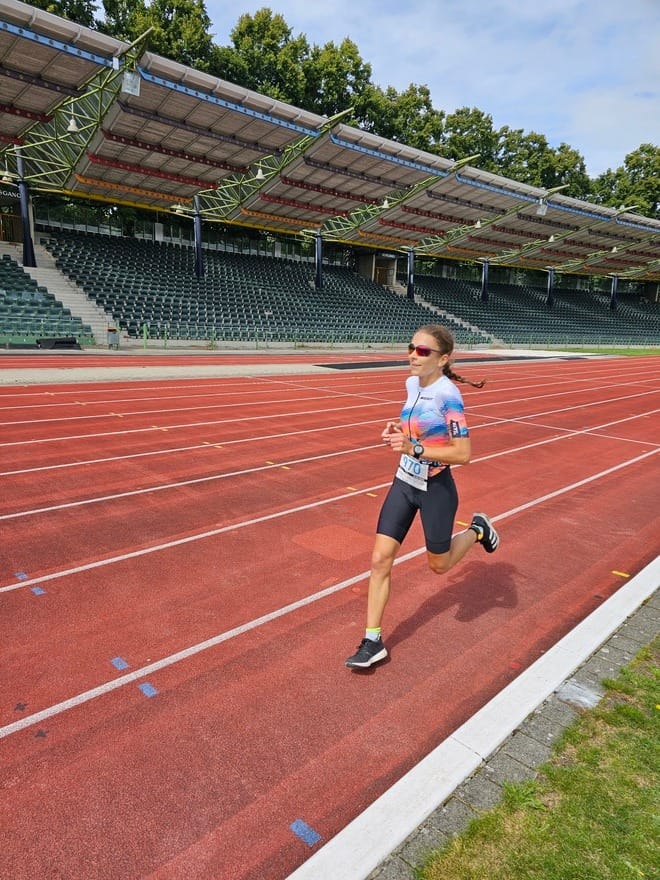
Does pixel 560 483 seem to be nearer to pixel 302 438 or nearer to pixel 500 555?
pixel 500 555

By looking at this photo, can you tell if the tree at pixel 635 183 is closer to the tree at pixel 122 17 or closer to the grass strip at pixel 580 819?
the tree at pixel 122 17

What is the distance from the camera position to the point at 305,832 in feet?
8.45

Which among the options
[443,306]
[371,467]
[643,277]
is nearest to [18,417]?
[371,467]

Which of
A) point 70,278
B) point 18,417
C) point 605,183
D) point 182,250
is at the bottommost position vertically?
point 18,417

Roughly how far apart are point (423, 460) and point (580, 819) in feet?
6.69

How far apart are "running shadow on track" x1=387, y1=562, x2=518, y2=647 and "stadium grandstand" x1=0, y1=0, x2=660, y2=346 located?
2568 centimetres

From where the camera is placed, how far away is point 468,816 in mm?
2623

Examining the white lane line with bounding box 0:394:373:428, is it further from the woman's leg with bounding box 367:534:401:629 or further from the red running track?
the woman's leg with bounding box 367:534:401:629

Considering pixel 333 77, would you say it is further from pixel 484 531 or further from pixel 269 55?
pixel 484 531

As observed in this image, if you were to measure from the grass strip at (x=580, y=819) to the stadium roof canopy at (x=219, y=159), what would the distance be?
28.2 metres

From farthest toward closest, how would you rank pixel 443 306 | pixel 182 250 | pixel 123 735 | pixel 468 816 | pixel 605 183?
pixel 605 183
pixel 443 306
pixel 182 250
pixel 123 735
pixel 468 816

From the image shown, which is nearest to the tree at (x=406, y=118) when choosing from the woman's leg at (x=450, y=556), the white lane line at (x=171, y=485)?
the white lane line at (x=171, y=485)

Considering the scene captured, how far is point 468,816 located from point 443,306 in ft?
183

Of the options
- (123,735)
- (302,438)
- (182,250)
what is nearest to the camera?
(123,735)
